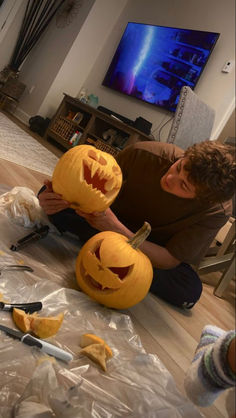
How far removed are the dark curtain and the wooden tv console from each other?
0.57 metres

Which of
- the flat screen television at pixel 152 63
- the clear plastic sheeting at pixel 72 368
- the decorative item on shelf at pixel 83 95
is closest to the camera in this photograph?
the clear plastic sheeting at pixel 72 368

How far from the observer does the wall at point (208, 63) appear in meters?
0.33

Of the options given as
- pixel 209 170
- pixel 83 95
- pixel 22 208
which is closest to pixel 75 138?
pixel 83 95

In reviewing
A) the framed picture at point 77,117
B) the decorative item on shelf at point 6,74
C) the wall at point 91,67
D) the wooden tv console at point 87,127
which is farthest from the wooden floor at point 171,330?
the decorative item on shelf at point 6,74

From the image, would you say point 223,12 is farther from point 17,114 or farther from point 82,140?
point 17,114

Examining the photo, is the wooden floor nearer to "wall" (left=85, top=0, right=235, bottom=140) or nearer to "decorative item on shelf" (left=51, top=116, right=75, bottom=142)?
"wall" (left=85, top=0, right=235, bottom=140)

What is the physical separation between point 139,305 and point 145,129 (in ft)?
4.52

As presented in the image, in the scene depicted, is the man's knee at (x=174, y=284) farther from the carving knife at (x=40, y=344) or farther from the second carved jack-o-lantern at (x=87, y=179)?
the carving knife at (x=40, y=344)

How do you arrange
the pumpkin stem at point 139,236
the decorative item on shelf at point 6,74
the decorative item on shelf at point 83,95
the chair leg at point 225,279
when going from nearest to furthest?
the chair leg at point 225,279 → the pumpkin stem at point 139,236 → the decorative item on shelf at point 83,95 → the decorative item on shelf at point 6,74

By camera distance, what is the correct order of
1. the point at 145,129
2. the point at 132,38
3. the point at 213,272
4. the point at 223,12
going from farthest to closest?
the point at 132,38 → the point at 145,129 → the point at 223,12 → the point at 213,272

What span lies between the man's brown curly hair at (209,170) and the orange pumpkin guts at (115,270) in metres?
0.12

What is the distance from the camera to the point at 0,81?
2709 mm

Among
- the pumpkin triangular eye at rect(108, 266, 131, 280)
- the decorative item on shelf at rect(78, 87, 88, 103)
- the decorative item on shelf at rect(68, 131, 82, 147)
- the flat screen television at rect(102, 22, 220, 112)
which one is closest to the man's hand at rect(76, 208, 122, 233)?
the pumpkin triangular eye at rect(108, 266, 131, 280)

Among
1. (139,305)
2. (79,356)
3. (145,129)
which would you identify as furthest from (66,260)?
(145,129)
